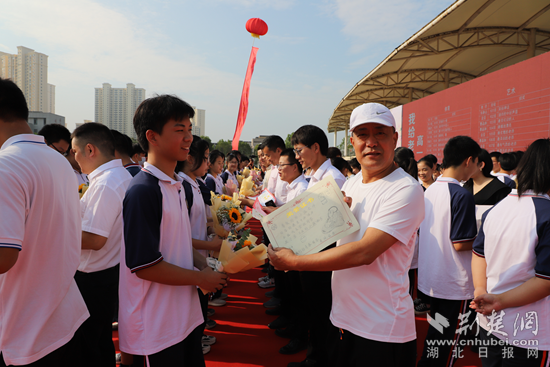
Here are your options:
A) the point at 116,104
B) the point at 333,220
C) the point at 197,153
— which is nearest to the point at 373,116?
the point at 333,220

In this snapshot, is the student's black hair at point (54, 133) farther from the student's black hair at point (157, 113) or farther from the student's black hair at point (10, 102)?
the student's black hair at point (157, 113)

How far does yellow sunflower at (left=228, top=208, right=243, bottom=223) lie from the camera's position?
2.65m

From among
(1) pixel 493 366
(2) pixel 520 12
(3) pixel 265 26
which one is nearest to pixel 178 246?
(1) pixel 493 366

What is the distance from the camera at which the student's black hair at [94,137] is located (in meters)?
2.49

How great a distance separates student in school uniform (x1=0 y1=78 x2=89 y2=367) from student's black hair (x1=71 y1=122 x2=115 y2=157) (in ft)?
2.94

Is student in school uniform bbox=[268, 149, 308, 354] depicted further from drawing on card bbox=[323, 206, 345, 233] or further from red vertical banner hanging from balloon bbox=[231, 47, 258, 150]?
red vertical banner hanging from balloon bbox=[231, 47, 258, 150]

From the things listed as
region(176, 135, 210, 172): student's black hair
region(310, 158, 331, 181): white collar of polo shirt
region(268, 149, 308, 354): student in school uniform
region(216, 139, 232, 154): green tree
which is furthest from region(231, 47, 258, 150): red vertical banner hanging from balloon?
region(216, 139, 232, 154): green tree

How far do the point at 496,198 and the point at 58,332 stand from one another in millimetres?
3855

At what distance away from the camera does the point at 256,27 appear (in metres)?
8.88

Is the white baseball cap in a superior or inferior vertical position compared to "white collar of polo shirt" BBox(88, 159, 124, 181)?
superior

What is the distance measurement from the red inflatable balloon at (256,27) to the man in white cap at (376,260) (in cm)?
831

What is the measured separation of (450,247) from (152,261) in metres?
2.28

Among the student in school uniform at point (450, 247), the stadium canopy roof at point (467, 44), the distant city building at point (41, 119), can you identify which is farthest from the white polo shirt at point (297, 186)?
the distant city building at point (41, 119)

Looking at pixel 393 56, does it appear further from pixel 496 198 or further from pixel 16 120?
pixel 16 120
